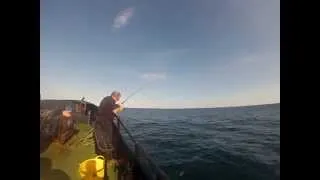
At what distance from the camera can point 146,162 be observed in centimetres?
114

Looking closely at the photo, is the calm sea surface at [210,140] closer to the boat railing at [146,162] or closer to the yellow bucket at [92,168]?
the boat railing at [146,162]

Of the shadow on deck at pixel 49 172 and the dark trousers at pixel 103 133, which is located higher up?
the dark trousers at pixel 103 133

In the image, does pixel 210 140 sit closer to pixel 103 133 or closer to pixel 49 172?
pixel 103 133

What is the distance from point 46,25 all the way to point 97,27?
18 cm

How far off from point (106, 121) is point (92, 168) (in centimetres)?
18

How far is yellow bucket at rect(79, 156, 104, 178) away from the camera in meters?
1.11

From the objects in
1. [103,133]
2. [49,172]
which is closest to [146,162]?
[103,133]

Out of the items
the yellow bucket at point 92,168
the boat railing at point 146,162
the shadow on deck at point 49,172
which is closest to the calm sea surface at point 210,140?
the boat railing at point 146,162

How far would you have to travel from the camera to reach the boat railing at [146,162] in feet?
3.68

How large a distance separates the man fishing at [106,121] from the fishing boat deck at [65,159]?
3cm

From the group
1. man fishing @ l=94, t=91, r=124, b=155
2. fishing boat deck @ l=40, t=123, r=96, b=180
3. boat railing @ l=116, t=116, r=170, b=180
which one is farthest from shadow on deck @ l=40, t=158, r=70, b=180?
boat railing @ l=116, t=116, r=170, b=180

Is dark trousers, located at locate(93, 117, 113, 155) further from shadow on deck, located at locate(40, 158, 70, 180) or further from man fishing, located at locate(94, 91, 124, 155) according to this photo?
shadow on deck, located at locate(40, 158, 70, 180)

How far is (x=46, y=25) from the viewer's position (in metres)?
1.13

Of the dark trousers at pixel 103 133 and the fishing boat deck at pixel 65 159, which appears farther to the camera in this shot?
the dark trousers at pixel 103 133
